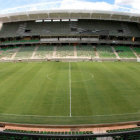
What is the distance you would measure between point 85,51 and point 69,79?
27576mm

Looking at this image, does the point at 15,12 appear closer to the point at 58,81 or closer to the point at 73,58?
the point at 73,58

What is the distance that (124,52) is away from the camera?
172 feet

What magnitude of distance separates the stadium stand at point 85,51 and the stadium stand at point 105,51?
8.23 feet

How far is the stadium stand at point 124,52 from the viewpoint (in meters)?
49.9

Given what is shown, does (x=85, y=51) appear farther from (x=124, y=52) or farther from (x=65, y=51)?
(x=124, y=52)

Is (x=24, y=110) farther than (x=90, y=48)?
No

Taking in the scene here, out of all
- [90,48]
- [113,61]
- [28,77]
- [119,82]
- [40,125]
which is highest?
[90,48]

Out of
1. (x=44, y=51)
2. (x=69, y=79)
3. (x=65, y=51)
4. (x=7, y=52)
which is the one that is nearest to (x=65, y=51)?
(x=65, y=51)

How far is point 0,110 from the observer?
1617 centimetres

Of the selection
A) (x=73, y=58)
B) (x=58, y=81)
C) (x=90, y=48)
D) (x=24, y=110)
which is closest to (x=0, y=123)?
(x=24, y=110)

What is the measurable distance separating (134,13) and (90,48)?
60.4 feet

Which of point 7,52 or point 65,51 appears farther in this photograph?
point 7,52

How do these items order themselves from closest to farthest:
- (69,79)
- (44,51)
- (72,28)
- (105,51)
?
1. (69,79)
2. (105,51)
3. (44,51)
4. (72,28)

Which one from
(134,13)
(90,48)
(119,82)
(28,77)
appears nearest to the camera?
(119,82)
